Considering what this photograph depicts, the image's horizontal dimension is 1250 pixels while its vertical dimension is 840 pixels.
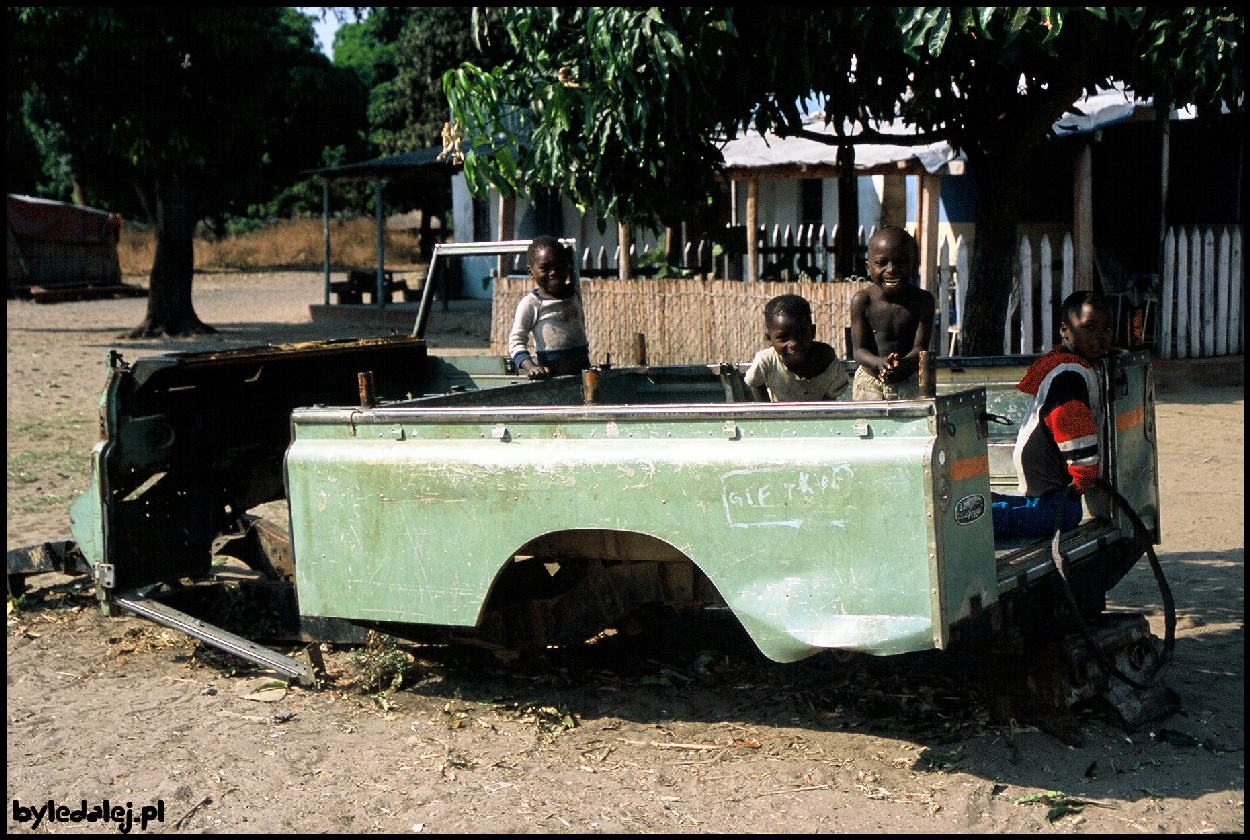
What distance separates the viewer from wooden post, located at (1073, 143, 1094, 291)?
38.1 ft

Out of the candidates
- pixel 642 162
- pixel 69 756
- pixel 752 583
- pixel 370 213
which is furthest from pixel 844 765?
pixel 370 213

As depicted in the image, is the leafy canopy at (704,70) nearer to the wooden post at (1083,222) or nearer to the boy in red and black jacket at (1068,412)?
the boy in red and black jacket at (1068,412)

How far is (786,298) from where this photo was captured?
15.9 ft

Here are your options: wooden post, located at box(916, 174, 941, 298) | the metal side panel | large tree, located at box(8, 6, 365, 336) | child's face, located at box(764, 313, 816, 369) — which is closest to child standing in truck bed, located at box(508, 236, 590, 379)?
child's face, located at box(764, 313, 816, 369)

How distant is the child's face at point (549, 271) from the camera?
5.71 metres

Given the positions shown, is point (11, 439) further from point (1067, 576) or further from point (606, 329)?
point (1067, 576)

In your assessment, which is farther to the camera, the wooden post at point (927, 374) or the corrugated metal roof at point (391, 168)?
the corrugated metal roof at point (391, 168)

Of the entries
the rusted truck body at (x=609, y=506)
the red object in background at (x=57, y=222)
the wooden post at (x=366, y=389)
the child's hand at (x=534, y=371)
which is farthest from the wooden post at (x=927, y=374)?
the red object in background at (x=57, y=222)

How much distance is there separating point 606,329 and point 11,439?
5.05 metres

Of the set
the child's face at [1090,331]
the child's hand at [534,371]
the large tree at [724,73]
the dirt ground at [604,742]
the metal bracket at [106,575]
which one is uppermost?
the large tree at [724,73]

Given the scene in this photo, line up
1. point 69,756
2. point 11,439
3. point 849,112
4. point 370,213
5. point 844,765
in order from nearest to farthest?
1. point 844,765
2. point 69,756
3. point 849,112
4. point 11,439
5. point 370,213

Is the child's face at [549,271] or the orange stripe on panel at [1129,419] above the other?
the child's face at [549,271]

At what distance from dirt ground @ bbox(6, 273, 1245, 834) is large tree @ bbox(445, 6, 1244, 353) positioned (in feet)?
8.33

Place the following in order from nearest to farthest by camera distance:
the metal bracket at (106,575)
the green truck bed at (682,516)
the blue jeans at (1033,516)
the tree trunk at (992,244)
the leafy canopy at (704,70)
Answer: the green truck bed at (682,516) < the blue jeans at (1033,516) < the metal bracket at (106,575) < the leafy canopy at (704,70) < the tree trunk at (992,244)
